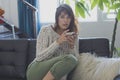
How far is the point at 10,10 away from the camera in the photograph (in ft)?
16.6

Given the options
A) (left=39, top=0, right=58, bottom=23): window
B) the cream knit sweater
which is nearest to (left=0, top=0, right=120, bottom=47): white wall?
(left=39, top=0, right=58, bottom=23): window

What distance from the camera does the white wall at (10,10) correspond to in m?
5.02

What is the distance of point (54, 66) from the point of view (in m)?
1.94

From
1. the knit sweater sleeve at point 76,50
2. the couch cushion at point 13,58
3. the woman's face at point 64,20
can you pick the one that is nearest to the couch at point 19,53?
the couch cushion at point 13,58

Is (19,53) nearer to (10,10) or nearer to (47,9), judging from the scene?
(47,9)

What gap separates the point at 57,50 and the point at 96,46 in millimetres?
408

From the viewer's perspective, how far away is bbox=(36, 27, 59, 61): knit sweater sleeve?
2051 millimetres

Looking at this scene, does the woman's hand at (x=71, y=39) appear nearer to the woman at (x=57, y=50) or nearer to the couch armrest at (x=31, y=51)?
the woman at (x=57, y=50)

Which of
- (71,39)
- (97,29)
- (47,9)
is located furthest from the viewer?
(47,9)

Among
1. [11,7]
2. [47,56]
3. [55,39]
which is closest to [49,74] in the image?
[47,56]

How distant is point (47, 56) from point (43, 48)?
78 mm

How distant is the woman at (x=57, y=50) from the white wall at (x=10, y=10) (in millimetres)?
2983

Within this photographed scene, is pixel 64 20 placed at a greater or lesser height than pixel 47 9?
lesser

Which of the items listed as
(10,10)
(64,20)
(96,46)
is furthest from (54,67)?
(10,10)
